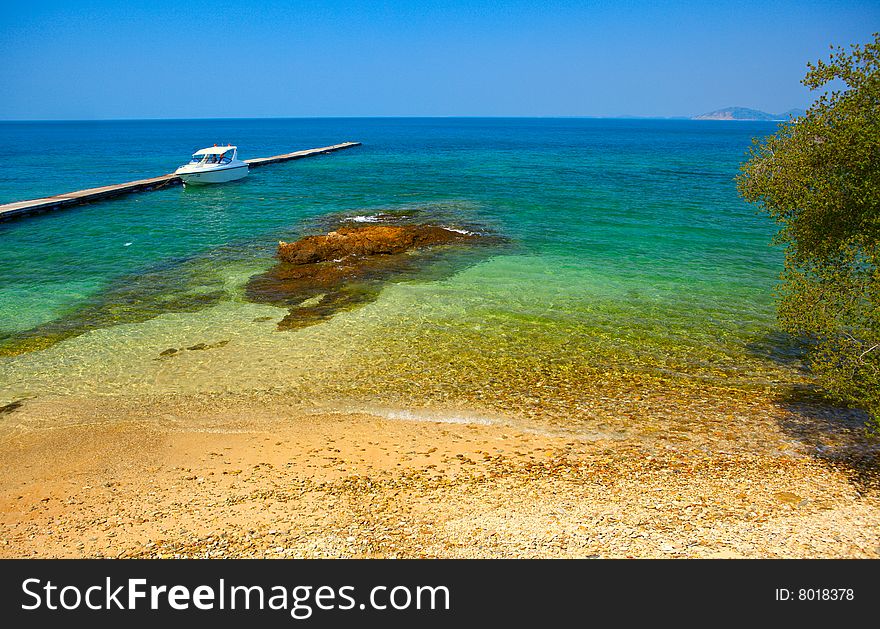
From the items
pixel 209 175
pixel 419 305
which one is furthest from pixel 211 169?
pixel 419 305

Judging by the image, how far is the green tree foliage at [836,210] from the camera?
10.8 m

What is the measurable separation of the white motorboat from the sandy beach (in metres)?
45.1

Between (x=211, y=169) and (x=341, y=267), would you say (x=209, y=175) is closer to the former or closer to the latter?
(x=211, y=169)

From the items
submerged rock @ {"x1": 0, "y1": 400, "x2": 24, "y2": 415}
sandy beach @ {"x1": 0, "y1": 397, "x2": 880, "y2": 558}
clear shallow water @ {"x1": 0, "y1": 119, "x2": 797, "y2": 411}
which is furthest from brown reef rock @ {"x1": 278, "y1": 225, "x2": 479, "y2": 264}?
sandy beach @ {"x1": 0, "y1": 397, "x2": 880, "y2": 558}

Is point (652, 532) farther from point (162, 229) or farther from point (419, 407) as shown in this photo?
point (162, 229)

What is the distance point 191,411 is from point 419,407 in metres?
5.75

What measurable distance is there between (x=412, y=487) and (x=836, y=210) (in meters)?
11.7

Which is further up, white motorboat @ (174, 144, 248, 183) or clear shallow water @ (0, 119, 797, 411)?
white motorboat @ (174, 144, 248, 183)

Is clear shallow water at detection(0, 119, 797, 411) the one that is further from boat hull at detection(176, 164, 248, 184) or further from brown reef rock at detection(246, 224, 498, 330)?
boat hull at detection(176, 164, 248, 184)

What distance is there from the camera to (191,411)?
45.3 feet

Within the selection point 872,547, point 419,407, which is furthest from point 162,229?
point 872,547

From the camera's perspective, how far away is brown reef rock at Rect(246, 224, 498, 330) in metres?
21.7

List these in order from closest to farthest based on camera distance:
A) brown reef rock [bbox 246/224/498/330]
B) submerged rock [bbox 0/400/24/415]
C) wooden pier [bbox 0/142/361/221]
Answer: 1. submerged rock [bbox 0/400/24/415]
2. brown reef rock [bbox 246/224/498/330]
3. wooden pier [bbox 0/142/361/221]

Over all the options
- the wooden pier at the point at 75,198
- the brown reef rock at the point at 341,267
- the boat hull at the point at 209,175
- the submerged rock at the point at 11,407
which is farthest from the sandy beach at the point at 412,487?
the boat hull at the point at 209,175
